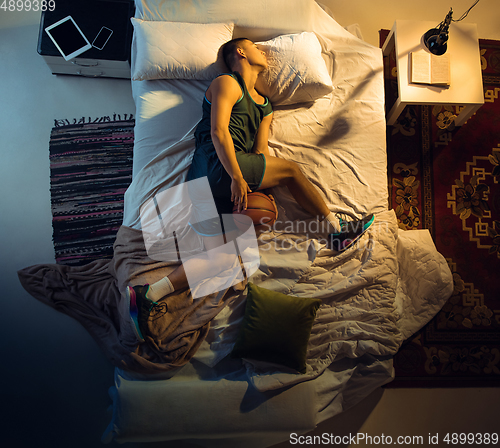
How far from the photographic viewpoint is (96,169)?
6.53 feet

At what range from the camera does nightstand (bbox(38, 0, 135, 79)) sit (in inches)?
72.8

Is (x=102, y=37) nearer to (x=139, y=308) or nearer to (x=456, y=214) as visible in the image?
(x=139, y=308)

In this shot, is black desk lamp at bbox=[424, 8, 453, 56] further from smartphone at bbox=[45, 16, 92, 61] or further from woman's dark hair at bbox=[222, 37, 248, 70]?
smartphone at bbox=[45, 16, 92, 61]

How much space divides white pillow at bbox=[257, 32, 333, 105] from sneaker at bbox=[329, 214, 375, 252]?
0.74 m

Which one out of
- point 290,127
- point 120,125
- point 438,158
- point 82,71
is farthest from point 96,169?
point 438,158

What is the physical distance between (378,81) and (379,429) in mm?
1945

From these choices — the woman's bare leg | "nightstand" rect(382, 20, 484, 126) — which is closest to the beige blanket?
the woman's bare leg

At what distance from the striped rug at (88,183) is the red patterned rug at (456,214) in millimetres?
1720

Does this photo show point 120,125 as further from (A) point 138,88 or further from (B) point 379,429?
(B) point 379,429

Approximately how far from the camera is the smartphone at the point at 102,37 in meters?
1.88

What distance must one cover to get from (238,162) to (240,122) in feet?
0.78

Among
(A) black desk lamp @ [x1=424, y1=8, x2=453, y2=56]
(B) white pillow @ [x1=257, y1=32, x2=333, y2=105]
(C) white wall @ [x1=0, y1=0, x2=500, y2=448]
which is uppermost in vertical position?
(A) black desk lamp @ [x1=424, y1=8, x2=453, y2=56]

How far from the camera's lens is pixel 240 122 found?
5.22ft

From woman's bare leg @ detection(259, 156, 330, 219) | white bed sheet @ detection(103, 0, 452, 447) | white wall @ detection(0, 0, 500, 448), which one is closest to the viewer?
white bed sheet @ detection(103, 0, 452, 447)
